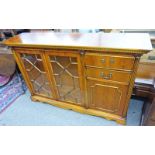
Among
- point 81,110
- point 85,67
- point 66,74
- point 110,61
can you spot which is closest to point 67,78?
point 66,74

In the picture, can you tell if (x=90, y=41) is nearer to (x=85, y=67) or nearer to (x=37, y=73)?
(x=85, y=67)

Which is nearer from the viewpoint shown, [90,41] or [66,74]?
[90,41]

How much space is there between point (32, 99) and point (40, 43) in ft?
3.40

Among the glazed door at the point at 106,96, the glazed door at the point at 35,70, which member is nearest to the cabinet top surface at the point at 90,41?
the glazed door at the point at 35,70

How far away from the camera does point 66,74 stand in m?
1.63

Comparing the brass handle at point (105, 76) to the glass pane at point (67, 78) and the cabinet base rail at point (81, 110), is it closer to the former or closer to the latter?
the glass pane at point (67, 78)

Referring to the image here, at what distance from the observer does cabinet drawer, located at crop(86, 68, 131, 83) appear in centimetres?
130

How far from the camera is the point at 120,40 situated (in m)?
1.30

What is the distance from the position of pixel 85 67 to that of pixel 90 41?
10.2 inches

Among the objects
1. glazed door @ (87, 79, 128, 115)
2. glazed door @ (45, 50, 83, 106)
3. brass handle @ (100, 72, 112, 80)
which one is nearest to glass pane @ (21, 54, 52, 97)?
glazed door @ (45, 50, 83, 106)

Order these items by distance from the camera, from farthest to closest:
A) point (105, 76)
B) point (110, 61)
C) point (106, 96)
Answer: point (106, 96), point (105, 76), point (110, 61)

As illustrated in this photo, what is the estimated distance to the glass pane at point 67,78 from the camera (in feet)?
Result: 4.92

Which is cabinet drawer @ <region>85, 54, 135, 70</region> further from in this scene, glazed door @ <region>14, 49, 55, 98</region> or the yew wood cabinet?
glazed door @ <region>14, 49, 55, 98</region>

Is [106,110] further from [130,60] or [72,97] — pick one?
[130,60]
